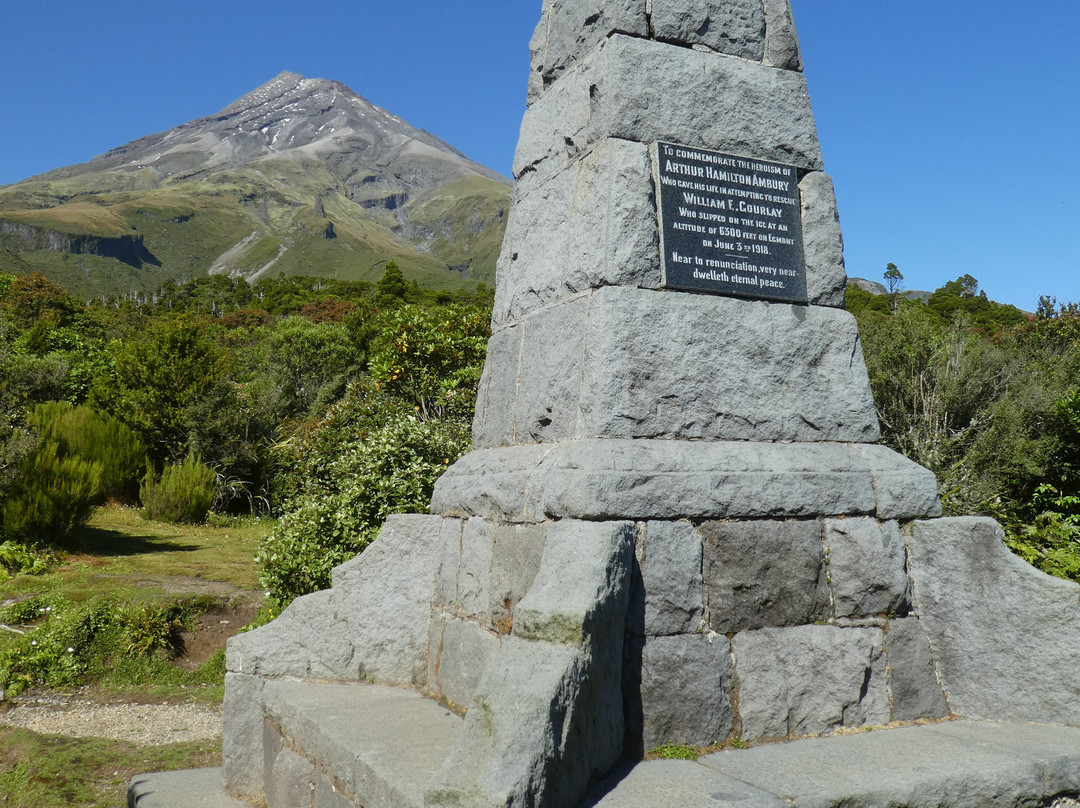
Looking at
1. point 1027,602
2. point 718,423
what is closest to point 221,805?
point 718,423

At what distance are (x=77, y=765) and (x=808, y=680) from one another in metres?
4.45

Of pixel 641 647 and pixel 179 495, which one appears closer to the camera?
pixel 641 647

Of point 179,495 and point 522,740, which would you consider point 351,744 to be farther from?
point 179,495

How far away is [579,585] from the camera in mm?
2631

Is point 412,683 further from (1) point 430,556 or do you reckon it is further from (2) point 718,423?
(2) point 718,423

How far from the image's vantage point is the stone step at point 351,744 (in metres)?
2.64

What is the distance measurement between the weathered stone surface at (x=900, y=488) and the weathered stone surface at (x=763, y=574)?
355mm

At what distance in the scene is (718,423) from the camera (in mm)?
3279

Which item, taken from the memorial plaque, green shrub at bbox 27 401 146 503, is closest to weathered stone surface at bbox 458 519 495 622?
the memorial plaque

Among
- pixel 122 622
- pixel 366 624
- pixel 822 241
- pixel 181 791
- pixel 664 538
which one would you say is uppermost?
pixel 822 241

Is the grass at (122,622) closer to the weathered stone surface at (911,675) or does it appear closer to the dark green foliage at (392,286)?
the weathered stone surface at (911,675)

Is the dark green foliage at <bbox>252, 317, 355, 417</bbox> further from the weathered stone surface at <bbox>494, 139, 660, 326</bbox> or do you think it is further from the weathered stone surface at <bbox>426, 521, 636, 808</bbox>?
the weathered stone surface at <bbox>426, 521, 636, 808</bbox>

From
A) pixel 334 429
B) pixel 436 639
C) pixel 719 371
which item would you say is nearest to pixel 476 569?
pixel 436 639

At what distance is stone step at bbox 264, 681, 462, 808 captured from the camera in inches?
104
